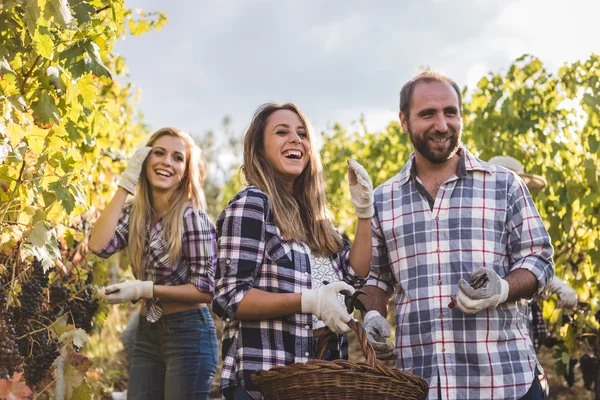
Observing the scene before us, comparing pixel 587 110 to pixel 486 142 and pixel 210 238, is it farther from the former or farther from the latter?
pixel 210 238

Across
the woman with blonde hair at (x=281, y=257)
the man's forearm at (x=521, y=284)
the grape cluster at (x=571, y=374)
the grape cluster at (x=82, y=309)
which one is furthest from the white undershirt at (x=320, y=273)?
the grape cluster at (x=571, y=374)

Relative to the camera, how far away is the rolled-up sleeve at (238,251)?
227 centimetres

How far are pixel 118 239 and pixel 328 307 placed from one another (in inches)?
63.5

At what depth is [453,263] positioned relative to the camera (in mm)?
2584

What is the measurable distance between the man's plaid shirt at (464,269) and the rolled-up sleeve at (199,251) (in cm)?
86

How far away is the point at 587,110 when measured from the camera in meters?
5.05

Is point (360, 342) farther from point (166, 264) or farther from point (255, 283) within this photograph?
point (166, 264)

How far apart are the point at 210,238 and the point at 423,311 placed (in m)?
1.13

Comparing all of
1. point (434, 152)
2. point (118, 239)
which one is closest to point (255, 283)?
point (434, 152)

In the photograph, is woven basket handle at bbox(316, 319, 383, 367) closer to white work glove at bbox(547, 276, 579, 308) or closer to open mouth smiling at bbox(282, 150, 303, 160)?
open mouth smiling at bbox(282, 150, 303, 160)

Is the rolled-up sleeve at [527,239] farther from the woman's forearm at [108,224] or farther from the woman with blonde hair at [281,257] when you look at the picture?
the woman's forearm at [108,224]

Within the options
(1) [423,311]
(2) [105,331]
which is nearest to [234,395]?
(1) [423,311]

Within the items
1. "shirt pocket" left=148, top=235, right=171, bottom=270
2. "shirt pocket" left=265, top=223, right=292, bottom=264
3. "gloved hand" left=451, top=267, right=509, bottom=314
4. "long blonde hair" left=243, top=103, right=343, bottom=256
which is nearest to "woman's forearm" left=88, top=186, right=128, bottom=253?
"shirt pocket" left=148, top=235, right=171, bottom=270

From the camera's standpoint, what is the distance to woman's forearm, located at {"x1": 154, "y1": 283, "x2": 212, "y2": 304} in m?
3.17
